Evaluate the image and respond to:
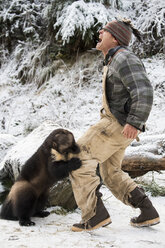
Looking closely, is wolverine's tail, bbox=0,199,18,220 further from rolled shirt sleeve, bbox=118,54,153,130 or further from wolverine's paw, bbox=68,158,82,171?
rolled shirt sleeve, bbox=118,54,153,130

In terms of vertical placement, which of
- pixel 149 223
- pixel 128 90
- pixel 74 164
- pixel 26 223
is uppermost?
pixel 128 90

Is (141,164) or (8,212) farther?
(141,164)

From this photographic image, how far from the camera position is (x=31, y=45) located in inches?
366

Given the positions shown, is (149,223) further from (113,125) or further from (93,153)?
(113,125)

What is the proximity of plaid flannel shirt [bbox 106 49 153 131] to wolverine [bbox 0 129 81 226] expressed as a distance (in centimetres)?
52

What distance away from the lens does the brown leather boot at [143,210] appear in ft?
8.23

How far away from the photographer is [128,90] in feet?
7.52

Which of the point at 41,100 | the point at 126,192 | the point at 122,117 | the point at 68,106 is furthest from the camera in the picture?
the point at 41,100

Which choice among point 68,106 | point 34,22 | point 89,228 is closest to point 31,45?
point 34,22

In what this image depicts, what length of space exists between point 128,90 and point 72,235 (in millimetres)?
1267

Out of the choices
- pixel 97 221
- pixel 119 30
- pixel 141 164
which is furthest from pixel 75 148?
pixel 141 164

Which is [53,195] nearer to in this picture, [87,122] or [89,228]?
[89,228]

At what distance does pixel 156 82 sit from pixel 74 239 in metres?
5.96

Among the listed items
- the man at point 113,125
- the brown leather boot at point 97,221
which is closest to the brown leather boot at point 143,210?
the man at point 113,125
